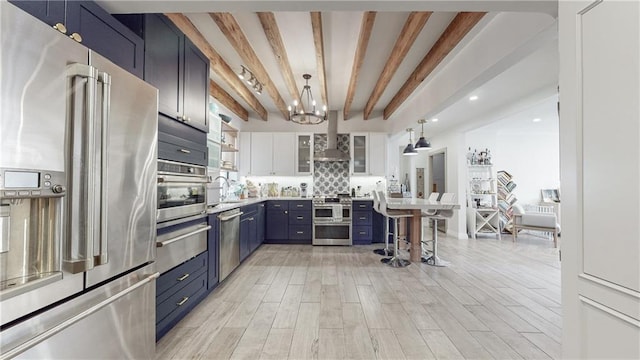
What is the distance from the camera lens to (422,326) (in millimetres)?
2277

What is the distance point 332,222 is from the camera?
542 cm

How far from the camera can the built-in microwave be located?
6.53 feet

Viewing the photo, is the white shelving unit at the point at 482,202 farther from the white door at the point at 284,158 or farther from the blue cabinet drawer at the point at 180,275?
the blue cabinet drawer at the point at 180,275

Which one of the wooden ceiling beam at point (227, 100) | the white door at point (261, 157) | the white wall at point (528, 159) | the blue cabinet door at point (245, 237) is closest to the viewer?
the blue cabinet door at point (245, 237)

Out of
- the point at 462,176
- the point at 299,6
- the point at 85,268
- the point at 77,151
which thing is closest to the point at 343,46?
the point at 299,6

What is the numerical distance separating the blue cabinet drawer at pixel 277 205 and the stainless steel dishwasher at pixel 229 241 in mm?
1738

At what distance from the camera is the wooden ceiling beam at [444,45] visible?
2.51m

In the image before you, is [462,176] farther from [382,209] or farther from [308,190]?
[308,190]

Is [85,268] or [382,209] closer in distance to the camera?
[85,268]

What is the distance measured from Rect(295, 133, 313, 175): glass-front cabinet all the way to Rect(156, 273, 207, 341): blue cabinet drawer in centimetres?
370

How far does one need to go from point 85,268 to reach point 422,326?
2.34 metres

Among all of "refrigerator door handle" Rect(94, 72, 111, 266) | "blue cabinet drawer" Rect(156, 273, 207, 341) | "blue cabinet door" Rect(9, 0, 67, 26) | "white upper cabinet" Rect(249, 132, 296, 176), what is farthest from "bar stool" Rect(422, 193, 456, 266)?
"blue cabinet door" Rect(9, 0, 67, 26)

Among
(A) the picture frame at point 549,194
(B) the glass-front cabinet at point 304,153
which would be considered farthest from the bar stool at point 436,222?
(A) the picture frame at point 549,194

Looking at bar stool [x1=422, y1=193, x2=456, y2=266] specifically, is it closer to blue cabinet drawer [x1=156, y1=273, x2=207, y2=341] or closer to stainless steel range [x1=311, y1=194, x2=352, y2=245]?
stainless steel range [x1=311, y1=194, x2=352, y2=245]
